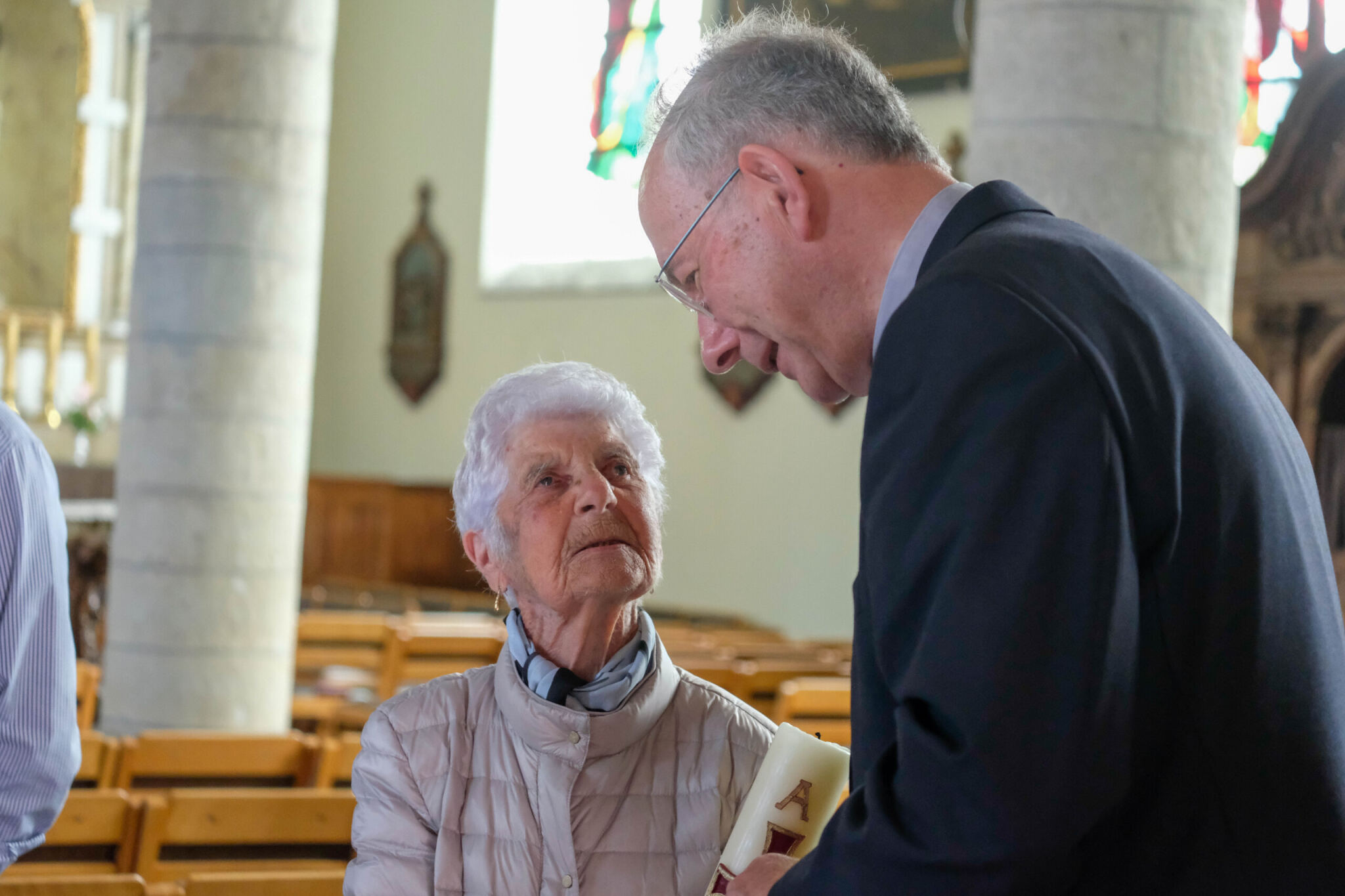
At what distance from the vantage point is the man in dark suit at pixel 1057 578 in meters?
1.08

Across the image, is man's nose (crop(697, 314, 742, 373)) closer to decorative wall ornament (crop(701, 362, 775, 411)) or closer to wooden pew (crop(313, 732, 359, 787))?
wooden pew (crop(313, 732, 359, 787))

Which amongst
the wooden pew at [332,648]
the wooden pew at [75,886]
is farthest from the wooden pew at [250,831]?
the wooden pew at [332,648]

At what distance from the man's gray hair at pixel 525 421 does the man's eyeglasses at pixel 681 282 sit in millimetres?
645

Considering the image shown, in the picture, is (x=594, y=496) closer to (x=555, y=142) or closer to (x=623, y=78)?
(x=623, y=78)

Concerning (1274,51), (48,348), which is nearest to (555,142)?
(48,348)

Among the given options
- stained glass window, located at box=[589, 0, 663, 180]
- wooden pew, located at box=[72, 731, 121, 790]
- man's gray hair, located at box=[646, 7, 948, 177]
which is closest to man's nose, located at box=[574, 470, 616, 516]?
man's gray hair, located at box=[646, 7, 948, 177]

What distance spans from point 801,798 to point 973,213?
645 mm

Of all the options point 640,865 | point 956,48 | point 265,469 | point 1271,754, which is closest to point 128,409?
point 265,469

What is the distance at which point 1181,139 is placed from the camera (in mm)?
3814

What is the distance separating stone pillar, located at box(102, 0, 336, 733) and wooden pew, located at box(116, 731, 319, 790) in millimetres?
1745

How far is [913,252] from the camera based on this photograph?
1.34 m

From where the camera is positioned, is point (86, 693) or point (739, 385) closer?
point (86, 693)

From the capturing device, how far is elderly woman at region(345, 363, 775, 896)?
2.02 metres

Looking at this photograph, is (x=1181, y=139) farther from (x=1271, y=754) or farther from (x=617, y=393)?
(x=1271, y=754)
